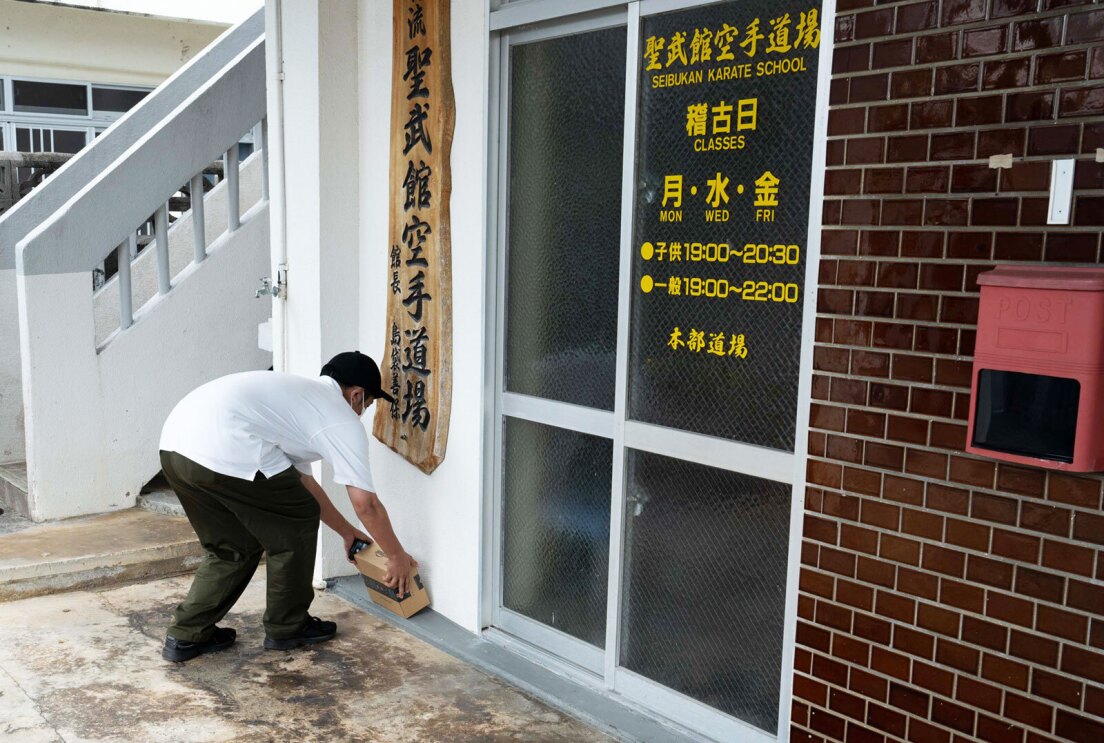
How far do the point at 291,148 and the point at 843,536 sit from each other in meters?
3.70

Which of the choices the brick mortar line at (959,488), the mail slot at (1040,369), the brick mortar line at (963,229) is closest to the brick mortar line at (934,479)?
the brick mortar line at (959,488)

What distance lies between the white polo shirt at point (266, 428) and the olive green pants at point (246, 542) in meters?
0.08

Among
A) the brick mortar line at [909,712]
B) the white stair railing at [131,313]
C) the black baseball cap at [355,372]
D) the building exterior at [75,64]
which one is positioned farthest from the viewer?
the building exterior at [75,64]

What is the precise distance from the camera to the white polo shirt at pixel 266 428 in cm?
440

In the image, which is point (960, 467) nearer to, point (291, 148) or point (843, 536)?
point (843, 536)

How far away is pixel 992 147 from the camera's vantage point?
274 cm

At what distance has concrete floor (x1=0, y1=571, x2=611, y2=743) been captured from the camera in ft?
13.1

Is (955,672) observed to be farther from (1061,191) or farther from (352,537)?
(352,537)

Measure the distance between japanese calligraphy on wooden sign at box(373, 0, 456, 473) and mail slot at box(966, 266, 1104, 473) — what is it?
275 centimetres

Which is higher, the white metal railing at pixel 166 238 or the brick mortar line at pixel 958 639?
the white metal railing at pixel 166 238

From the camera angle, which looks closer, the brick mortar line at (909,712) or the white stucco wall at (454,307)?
the brick mortar line at (909,712)

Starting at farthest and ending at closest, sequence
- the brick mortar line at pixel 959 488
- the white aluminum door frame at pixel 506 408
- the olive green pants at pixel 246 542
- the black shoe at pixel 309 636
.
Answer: the black shoe at pixel 309 636
the olive green pants at pixel 246 542
the white aluminum door frame at pixel 506 408
the brick mortar line at pixel 959 488

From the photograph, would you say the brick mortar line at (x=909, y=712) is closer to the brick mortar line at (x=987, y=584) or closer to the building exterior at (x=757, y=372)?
the building exterior at (x=757, y=372)

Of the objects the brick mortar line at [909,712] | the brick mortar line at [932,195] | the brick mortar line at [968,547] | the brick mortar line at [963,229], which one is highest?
the brick mortar line at [932,195]
